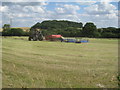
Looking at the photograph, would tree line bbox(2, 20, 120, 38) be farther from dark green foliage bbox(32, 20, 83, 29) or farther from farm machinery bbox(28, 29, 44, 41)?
farm machinery bbox(28, 29, 44, 41)

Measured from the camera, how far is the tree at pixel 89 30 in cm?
564

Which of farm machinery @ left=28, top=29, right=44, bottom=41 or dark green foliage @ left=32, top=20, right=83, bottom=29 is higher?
dark green foliage @ left=32, top=20, right=83, bottom=29

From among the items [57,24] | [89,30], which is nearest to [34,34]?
[57,24]

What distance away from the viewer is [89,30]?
19.9ft

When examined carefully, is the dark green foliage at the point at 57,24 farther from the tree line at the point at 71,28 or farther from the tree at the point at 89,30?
the tree at the point at 89,30

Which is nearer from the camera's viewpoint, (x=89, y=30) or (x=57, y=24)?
(x=57, y=24)

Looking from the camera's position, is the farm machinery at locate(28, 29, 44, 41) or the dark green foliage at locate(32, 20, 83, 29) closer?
the dark green foliage at locate(32, 20, 83, 29)

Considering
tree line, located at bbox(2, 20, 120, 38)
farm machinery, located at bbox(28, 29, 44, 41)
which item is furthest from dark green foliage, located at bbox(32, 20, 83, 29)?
farm machinery, located at bbox(28, 29, 44, 41)

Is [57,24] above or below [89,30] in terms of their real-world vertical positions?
above

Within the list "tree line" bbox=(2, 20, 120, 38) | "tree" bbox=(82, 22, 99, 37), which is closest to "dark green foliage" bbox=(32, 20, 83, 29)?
"tree line" bbox=(2, 20, 120, 38)

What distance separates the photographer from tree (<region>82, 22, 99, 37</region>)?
5644mm

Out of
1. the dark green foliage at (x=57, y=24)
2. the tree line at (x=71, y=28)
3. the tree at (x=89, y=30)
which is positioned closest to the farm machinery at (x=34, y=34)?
the tree line at (x=71, y=28)

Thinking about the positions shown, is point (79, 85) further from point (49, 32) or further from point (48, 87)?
point (49, 32)

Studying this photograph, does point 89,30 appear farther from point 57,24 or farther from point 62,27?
point 57,24
